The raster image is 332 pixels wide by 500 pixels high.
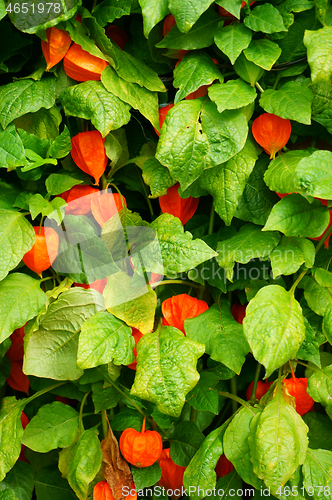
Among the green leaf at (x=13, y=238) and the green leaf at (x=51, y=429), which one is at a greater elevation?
the green leaf at (x=13, y=238)

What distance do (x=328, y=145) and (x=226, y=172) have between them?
276 mm

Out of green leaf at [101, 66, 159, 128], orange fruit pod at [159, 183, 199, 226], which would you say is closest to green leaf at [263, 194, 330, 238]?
orange fruit pod at [159, 183, 199, 226]

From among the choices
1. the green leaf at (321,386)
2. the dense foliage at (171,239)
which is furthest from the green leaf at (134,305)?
the green leaf at (321,386)

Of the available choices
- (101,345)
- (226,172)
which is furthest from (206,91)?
(101,345)

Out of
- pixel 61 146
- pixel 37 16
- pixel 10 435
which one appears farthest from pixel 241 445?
pixel 37 16

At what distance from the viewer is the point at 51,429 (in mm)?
926

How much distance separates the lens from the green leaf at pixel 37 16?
77 centimetres

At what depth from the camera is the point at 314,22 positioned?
0.81m

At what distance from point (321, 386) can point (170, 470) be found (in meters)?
0.41

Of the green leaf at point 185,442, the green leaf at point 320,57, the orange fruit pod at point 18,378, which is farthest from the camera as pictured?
the orange fruit pod at point 18,378

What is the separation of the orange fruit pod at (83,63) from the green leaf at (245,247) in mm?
441

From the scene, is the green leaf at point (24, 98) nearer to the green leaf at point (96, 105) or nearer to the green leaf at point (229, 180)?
the green leaf at point (96, 105)

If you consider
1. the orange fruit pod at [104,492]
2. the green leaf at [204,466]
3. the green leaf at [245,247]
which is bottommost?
the orange fruit pod at [104,492]

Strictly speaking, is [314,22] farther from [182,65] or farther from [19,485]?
[19,485]
